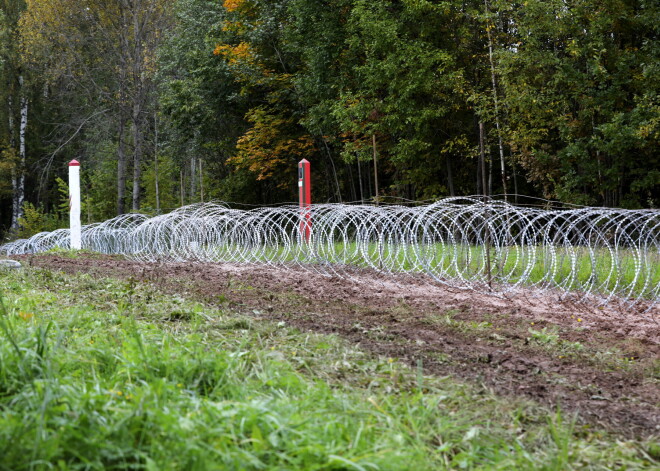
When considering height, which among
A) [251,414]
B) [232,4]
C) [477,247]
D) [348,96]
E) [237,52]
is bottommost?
[251,414]

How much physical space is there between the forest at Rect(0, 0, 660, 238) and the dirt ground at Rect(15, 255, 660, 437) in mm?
3194

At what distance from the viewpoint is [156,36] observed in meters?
30.5

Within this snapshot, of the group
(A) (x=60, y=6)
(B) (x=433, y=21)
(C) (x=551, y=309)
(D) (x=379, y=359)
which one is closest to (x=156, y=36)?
(A) (x=60, y=6)

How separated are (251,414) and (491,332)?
403 centimetres

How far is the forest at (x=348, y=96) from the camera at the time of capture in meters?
17.8

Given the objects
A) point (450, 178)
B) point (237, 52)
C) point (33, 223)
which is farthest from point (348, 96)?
point (33, 223)

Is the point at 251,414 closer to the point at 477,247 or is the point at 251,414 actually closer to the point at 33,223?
the point at 477,247

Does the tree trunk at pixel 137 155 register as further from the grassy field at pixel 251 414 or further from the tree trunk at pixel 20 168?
the grassy field at pixel 251 414

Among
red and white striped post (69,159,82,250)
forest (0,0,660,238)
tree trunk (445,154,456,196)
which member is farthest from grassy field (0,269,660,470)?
tree trunk (445,154,456,196)

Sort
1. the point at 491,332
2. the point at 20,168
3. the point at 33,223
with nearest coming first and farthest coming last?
the point at 491,332, the point at 33,223, the point at 20,168

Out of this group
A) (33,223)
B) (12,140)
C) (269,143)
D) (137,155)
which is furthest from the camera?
(12,140)

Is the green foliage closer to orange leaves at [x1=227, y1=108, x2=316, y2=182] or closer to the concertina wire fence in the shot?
orange leaves at [x1=227, y1=108, x2=316, y2=182]

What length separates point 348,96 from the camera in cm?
2277

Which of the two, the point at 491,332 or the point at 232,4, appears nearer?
the point at 491,332
